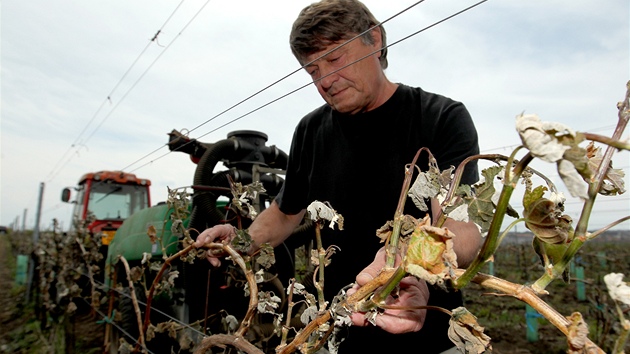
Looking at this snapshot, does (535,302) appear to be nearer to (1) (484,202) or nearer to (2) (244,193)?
(1) (484,202)

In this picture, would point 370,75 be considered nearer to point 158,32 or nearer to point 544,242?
point 544,242

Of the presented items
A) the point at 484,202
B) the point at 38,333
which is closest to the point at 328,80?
the point at 484,202

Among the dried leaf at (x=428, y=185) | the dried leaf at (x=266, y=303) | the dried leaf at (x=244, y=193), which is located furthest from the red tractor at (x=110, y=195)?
the dried leaf at (x=428, y=185)

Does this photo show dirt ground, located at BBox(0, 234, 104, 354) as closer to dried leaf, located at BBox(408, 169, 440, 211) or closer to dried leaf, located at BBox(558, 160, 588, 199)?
dried leaf, located at BBox(408, 169, 440, 211)

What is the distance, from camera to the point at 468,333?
68 centimetres

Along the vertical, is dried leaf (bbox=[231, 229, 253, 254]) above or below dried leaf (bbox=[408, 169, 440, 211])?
below

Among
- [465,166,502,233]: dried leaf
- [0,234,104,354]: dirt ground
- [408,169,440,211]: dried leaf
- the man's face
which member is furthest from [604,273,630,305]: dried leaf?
[0,234,104,354]: dirt ground

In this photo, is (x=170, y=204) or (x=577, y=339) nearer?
(x=577, y=339)

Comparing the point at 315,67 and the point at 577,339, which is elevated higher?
the point at 315,67

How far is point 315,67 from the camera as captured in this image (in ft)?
6.13

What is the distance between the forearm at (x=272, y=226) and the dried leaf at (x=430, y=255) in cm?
157

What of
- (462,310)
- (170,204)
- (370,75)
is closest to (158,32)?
(170,204)

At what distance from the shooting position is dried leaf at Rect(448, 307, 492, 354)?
672 millimetres

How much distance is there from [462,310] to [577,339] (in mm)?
207
